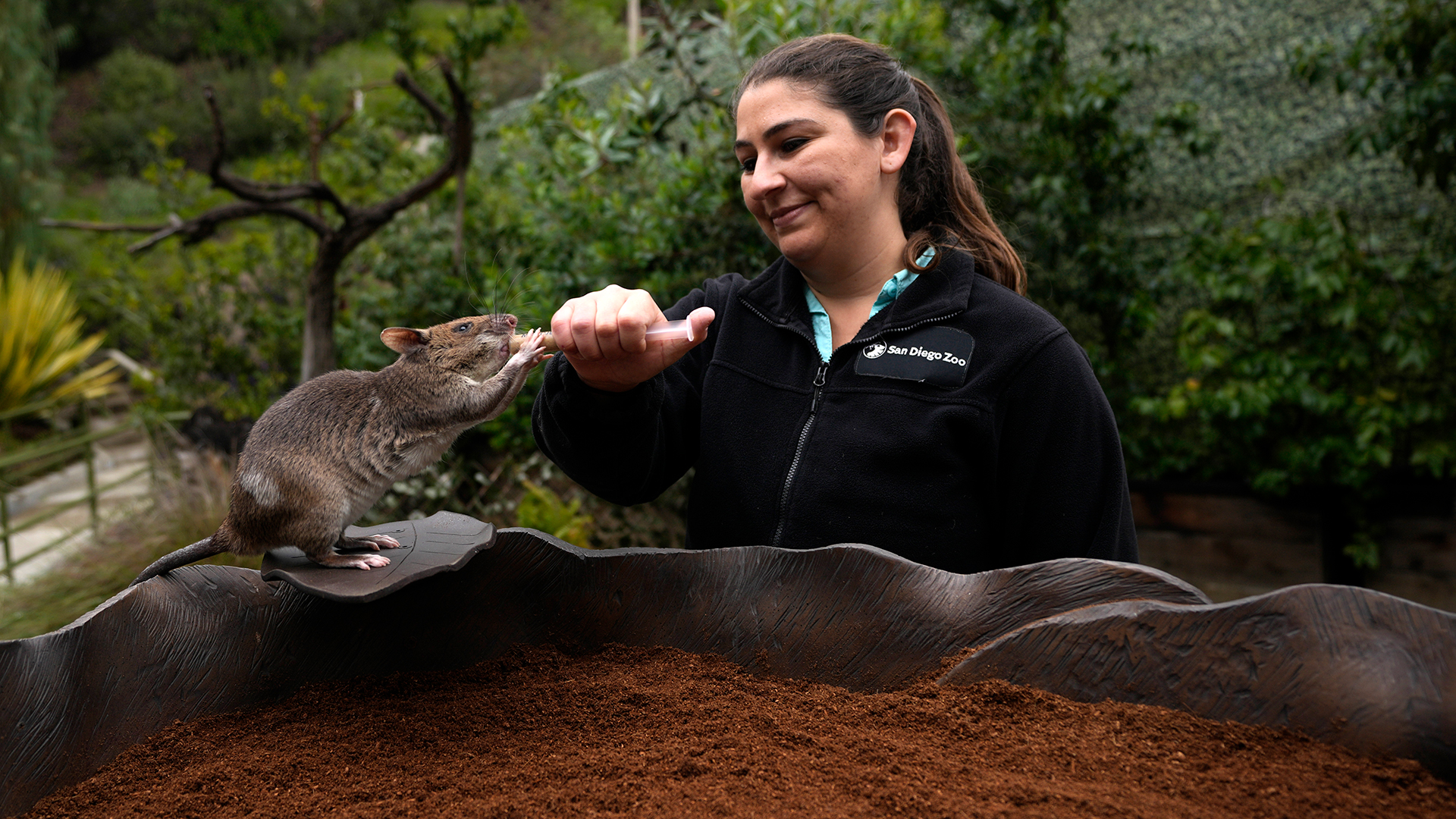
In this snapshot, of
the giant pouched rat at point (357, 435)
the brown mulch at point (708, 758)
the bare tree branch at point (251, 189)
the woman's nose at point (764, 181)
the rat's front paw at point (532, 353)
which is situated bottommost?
the brown mulch at point (708, 758)

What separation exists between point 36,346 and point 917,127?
8.35 meters

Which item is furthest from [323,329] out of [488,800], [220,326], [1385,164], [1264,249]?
[1385,164]

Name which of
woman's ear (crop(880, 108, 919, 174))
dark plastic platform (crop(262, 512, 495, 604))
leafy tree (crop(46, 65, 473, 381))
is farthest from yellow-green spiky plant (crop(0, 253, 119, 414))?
woman's ear (crop(880, 108, 919, 174))

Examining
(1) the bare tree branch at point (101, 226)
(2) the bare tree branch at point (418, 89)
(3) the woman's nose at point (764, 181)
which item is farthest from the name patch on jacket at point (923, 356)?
(1) the bare tree branch at point (101, 226)

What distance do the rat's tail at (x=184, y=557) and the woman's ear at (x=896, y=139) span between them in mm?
1277

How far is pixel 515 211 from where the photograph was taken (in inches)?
198

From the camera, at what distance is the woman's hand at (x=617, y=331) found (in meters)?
1.34

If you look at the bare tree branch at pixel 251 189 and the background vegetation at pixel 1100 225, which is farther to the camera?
the background vegetation at pixel 1100 225

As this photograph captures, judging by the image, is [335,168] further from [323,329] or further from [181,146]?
[181,146]

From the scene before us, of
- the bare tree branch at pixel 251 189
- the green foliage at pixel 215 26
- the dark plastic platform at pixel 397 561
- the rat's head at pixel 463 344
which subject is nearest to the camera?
the dark plastic platform at pixel 397 561

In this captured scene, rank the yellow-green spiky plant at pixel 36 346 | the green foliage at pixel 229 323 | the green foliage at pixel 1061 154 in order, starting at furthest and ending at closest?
the yellow-green spiky plant at pixel 36 346
the green foliage at pixel 229 323
the green foliage at pixel 1061 154

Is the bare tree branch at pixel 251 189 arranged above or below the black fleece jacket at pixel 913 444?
above

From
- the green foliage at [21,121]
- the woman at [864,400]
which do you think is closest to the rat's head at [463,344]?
the woman at [864,400]

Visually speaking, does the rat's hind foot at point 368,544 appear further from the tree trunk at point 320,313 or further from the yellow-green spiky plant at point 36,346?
the yellow-green spiky plant at point 36,346
